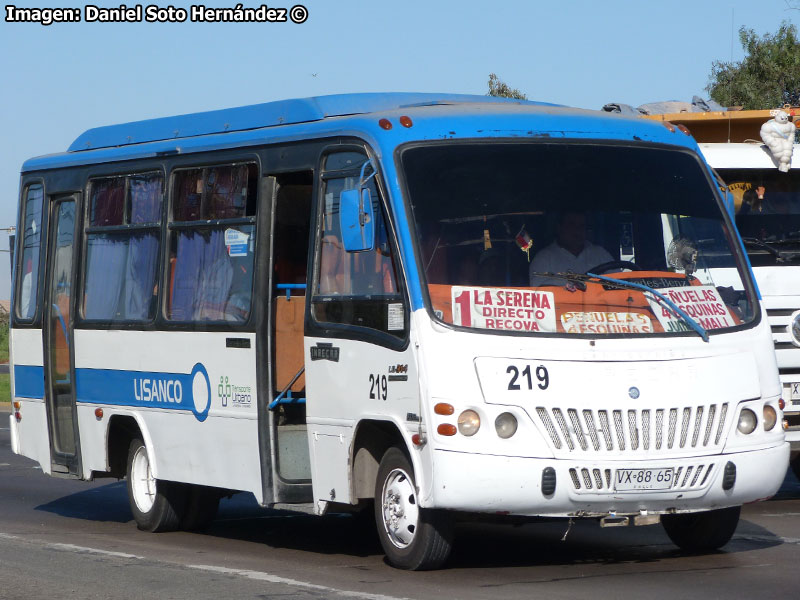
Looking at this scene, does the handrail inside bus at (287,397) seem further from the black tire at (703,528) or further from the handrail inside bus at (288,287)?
the black tire at (703,528)

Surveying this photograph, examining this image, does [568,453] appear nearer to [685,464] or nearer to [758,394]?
[685,464]

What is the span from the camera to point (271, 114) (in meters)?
11.0

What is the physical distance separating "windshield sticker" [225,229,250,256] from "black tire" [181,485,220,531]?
223cm

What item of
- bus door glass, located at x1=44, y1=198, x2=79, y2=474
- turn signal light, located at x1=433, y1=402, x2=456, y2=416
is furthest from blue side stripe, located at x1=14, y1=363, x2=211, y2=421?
turn signal light, located at x1=433, y1=402, x2=456, y2=416

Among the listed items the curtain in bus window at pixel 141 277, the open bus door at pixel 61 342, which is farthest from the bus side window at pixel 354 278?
the open bus door at pixel 61 342

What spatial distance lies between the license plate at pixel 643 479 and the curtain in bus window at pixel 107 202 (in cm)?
549

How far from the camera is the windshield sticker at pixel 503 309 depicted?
8805mm

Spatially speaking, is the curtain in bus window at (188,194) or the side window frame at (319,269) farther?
the curtain in bus window at (188,194)

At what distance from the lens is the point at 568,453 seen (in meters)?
8.60

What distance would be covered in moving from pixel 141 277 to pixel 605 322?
4.57 m

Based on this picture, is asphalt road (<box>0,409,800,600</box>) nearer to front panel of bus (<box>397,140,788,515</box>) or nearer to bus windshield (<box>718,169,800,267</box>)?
front panel of bus (<box>397,140,788,515</box>)

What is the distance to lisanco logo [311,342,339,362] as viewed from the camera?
9.70 metres

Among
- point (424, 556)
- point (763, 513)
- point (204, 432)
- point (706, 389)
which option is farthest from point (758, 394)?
point (204, 432)

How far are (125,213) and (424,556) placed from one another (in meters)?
4.81
